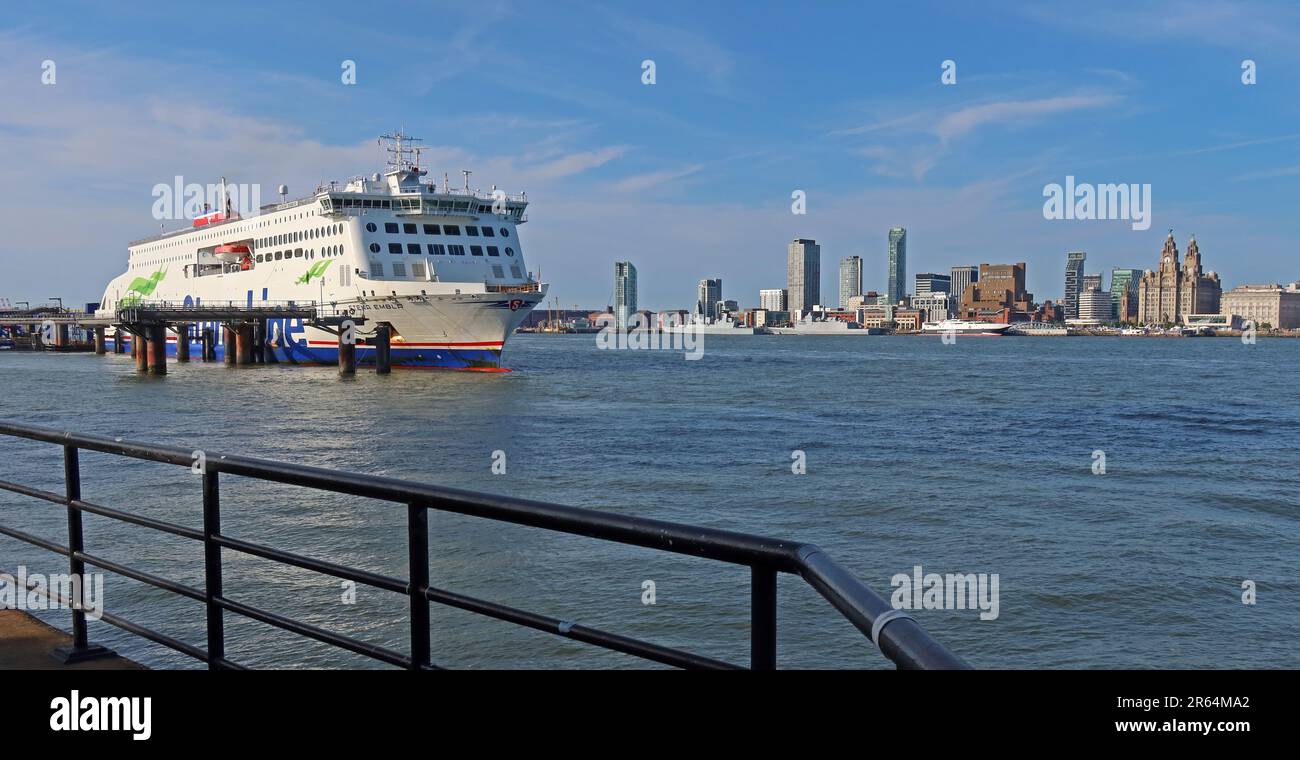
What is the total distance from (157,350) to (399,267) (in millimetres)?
13865

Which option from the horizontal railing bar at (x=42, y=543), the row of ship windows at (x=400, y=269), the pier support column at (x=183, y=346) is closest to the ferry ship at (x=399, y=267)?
the row of ship windows at (x=400, y=269)

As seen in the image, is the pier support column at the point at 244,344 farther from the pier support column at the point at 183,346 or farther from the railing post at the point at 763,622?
the railing post at the point at 763,622

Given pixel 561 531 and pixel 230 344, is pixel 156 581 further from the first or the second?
pixel 230 344

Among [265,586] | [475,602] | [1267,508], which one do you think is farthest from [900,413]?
[475,602]

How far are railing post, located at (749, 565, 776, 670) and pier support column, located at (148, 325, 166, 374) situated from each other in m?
57.8

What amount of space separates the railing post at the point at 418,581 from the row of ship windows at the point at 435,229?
5333 centimetres

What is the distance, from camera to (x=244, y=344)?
198ft

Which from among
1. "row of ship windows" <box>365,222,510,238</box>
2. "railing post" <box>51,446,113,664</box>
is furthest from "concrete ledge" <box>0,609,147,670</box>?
"row of ship windows" <box>365,222,510,238</box>

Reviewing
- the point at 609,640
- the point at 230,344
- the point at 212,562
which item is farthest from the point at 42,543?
the point at 230,344

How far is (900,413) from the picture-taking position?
116 ft

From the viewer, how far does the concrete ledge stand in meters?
4.49

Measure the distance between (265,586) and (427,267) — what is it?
44138 mm
